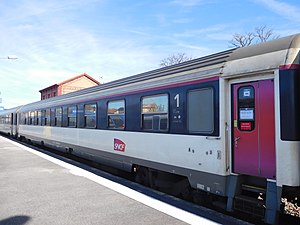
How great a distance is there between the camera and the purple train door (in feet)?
15.8

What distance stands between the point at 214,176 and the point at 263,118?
4.53ft

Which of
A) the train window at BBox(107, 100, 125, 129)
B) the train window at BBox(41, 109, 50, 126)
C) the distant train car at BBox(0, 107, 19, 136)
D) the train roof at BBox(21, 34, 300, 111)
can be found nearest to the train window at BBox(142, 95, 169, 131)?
the train roof at BBox(21, 34, 300, 111)

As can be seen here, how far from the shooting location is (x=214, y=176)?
5.54 meters

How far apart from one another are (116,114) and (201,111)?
146 inches

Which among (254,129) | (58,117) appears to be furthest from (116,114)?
(58,117)

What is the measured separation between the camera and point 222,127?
546 cm

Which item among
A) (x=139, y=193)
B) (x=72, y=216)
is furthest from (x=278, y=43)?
(x=72, y=216)

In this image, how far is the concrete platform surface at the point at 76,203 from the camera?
5.01 metres

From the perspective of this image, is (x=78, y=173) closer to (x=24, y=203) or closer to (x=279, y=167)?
(x=24, y=203)

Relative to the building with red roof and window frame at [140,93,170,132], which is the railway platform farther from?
the building with red roof

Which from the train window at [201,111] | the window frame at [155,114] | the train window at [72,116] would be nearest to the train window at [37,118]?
the train window at [72,116]

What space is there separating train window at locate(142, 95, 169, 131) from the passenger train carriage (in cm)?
2

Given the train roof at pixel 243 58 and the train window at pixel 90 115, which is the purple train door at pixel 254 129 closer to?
the train roof at pixel 243 58

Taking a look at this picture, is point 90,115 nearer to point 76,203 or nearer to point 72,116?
point 72,116
